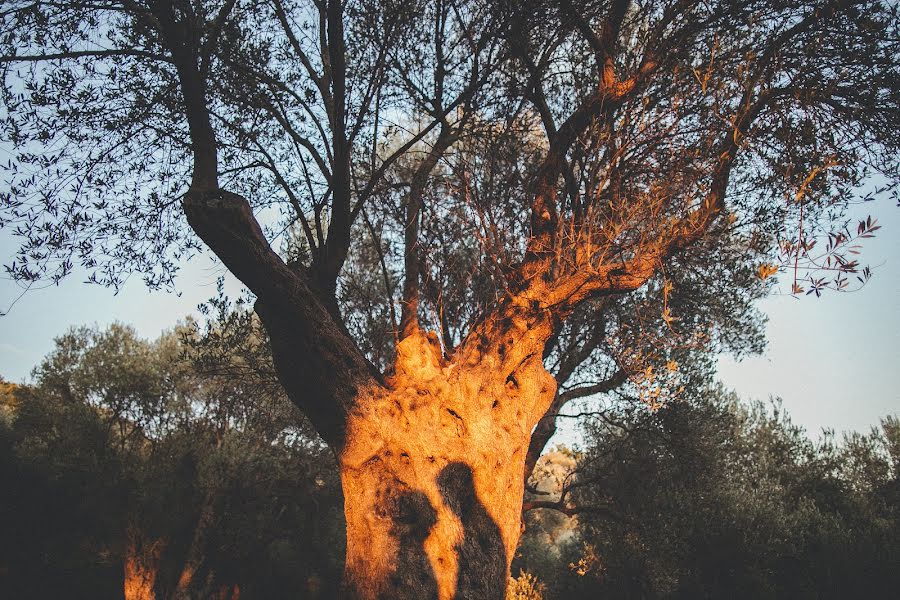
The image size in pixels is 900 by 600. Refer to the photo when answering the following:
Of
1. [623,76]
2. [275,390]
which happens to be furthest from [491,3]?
[275,390]

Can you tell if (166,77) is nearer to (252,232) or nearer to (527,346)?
(252,232)

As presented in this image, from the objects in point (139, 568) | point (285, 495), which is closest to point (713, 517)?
point (285, 495)

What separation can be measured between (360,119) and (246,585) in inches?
729

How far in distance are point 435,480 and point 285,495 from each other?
1196cm

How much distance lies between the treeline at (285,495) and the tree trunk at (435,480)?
4353 mm

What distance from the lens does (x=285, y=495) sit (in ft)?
47.6

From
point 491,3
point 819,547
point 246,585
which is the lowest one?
point 246,585

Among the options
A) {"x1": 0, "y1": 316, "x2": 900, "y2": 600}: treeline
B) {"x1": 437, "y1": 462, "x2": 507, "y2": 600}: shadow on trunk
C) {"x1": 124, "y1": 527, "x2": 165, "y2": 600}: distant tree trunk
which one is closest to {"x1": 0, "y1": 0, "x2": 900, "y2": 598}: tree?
{"x1": 437, "y1": 462, "x2": 507, "y2": 600}: shadow on trunk

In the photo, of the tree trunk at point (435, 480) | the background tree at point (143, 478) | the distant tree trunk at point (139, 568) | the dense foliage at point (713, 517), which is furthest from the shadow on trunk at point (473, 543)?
the distant tree trunk at point (139, 568)

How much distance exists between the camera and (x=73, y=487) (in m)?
16.2

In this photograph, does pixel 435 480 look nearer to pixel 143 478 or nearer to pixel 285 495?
pixel 285 495

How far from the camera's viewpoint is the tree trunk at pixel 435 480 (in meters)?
4.07

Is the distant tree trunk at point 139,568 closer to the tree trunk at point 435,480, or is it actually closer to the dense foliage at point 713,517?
the dense foliage at point 713,517

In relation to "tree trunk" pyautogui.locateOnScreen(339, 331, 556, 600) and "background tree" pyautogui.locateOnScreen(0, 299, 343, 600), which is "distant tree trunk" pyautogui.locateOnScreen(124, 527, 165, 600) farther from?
"tree trunk" pyautogui.locateOnScreen(339, 331, 556, 600)
